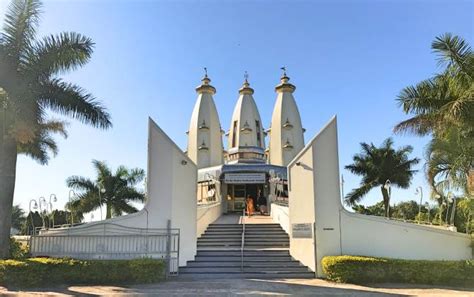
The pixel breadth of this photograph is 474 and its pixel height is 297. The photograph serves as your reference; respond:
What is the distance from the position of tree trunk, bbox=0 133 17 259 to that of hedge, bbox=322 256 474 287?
9803mm

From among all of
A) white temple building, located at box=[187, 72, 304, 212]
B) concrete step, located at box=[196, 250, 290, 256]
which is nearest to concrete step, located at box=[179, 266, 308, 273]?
concrete step, located at box=[196, 250, 290, 256]

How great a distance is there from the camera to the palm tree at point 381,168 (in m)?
29.2

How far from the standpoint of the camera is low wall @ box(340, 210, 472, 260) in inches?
507

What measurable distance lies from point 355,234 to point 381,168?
1770 cm

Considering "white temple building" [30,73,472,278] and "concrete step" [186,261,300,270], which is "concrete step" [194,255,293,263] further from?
"concrete step" [186,261,300,270]

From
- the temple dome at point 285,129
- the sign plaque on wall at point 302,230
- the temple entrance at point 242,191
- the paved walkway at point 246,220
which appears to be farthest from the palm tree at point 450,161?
the temple dome at point 285,129

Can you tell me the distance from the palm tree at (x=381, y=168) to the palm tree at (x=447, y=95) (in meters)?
16.0

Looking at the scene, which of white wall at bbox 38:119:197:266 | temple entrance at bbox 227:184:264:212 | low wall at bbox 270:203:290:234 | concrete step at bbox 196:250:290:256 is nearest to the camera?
white wall at bbox 38:119:197:266

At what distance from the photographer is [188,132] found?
39062 millimetres

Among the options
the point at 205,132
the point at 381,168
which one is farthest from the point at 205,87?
the point at 381,168

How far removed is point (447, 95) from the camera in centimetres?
1286

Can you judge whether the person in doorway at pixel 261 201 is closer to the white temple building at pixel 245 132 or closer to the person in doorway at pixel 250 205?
the person in doorway at pixel 250 205

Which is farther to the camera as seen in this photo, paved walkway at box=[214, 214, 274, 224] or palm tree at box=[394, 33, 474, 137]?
paved walkway at box=[214, 214, 274, 224]

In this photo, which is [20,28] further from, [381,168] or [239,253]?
[381,168]
